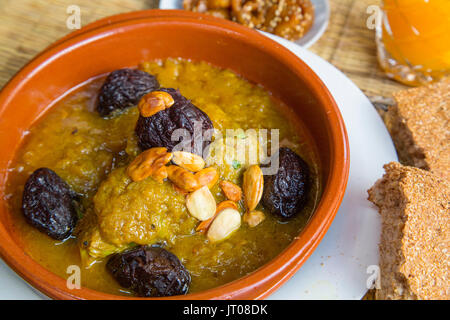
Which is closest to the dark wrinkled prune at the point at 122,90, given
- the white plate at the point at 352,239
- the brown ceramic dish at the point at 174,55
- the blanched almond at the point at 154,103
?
the brown ceramic dish at the point at 174,55

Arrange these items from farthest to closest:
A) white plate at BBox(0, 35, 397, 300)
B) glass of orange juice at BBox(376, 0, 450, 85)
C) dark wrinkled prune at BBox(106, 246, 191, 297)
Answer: glass of orange juice at BBox(376, 0, 450, 85) → white plate at BBox(0, 35, 397, 300) → dark wrinkled prune at BBox(106, 246, 191, 297)

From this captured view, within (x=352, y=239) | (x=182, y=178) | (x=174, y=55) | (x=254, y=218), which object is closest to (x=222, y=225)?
(x=254, y=218)

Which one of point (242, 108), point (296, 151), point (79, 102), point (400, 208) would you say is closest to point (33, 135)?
point (79, 102)

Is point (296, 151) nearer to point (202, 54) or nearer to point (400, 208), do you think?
point (400, 208)

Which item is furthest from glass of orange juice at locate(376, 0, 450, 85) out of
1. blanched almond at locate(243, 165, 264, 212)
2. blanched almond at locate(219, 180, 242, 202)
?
blanched almond at locate(219, 180, 242, 202)

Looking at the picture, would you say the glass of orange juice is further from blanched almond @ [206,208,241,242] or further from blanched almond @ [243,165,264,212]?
blanched almond @ [206,208,241,242]

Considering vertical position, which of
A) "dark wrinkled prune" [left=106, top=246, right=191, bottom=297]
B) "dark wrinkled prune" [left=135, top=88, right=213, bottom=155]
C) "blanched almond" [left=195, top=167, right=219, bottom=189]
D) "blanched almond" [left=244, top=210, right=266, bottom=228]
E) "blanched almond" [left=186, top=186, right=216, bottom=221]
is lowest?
"dark wrinkled prune" [left=106, top=246, right=191, bottom=297]

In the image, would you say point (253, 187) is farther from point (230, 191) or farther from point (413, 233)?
point (413, 233)
